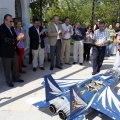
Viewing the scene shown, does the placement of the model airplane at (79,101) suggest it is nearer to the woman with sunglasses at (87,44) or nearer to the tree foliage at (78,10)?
the woman with sunglasses at (87,44)

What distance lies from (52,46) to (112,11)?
13.6 metres

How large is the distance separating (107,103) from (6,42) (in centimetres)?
278

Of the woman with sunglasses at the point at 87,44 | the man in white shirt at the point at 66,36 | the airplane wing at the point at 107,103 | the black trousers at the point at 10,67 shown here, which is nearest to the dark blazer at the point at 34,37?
the man in white shirt at the point at 66,36

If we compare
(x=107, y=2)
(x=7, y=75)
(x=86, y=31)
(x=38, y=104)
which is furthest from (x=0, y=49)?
(x=107, y=2)

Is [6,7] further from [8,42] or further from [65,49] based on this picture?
[8,42]

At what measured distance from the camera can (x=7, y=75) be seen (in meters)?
5.68

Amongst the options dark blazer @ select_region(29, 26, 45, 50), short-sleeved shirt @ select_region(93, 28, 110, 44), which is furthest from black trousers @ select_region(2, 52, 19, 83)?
short-sleeved shirt @ select_region(93, 28, 110, 44)

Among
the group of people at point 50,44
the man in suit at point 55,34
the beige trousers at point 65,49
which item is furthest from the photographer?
the beige trousers at point 65,49

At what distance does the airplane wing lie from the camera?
11.7 feet

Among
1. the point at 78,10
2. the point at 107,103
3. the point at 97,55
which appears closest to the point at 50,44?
the point at 97,55

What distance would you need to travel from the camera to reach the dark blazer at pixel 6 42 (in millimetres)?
5234

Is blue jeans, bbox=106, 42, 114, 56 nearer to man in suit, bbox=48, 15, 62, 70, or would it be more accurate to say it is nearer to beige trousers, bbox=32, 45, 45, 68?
man in suit, bbox=48, 15, 62, 70

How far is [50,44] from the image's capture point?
7.10m

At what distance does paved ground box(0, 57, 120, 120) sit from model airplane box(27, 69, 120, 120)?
1.01 feet
